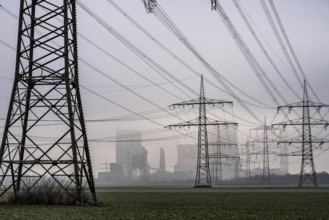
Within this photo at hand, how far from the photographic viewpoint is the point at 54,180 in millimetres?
27797

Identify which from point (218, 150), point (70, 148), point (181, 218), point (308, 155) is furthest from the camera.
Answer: point (218, 150)

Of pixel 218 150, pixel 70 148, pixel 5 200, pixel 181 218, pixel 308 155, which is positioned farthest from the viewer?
pixel 218 150

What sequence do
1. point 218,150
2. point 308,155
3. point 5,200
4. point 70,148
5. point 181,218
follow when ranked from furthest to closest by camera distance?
point 218,150, point 308,155, point 5,200, point 70,148, point 181,218

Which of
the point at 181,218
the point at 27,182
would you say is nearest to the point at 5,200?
the point at 27,182

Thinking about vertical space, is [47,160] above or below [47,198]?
above

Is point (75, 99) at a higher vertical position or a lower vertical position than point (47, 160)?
higher

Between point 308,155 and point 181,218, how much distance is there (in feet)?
171

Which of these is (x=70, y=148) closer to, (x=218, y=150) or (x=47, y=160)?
(x=47, y=160)

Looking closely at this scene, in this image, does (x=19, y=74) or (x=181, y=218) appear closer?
(x=181, y=218)

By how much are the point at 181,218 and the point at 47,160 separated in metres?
10.0

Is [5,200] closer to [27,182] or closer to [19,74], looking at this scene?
[27,182]

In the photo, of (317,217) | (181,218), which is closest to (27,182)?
(181,218)

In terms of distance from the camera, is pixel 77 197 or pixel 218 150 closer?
pixel 77 197

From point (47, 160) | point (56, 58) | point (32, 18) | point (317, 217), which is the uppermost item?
point (32, 18)
